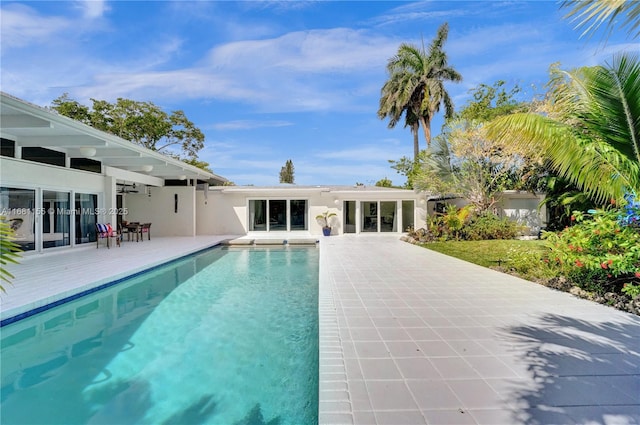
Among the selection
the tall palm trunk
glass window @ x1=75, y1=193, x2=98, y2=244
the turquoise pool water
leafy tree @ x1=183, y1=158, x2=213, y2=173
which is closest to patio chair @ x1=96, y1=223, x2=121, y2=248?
glass window @ x1=75, y1=193, x2=98, y2=244

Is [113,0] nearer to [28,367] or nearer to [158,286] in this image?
[158,286]

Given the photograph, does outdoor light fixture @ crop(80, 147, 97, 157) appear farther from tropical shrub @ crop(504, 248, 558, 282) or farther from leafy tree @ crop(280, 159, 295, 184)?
leafy tree @ crop(280, 159, 295, 184)

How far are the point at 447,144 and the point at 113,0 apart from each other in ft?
44.9

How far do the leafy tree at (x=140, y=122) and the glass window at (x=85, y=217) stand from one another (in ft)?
47.5

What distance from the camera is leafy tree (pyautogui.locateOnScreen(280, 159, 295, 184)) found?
5059cm

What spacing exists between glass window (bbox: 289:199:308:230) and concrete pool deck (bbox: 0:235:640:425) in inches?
428

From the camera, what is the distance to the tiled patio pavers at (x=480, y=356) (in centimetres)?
223

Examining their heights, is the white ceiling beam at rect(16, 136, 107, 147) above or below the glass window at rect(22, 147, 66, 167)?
above

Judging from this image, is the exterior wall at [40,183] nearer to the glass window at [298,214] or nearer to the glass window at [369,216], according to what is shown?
the glass window at [298,214]

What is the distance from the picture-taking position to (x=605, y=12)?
2158 mm

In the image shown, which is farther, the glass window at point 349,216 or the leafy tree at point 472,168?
the glass window at point 349,216

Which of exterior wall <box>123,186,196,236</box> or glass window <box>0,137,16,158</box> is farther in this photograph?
exterior wall <box>123,186,196,236</box>

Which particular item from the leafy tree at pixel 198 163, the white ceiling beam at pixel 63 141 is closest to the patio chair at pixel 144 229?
the white ceiling beam at pixel 63 141

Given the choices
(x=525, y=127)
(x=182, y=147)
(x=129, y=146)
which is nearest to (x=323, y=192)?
(x=129, y=146)
